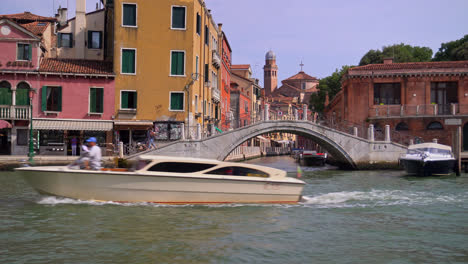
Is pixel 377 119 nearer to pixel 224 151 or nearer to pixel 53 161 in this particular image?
pixel 224 151

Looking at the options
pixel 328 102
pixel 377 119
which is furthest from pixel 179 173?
pixel 328 102

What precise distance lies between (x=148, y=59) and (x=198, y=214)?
1674 centimetres


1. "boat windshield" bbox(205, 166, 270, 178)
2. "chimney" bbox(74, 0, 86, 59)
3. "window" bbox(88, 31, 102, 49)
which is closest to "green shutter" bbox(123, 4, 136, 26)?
"window" bbox(88, 31, 102, 49)

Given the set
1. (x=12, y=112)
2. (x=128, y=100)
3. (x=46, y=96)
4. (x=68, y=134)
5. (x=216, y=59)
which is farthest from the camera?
(x=216, y=59)

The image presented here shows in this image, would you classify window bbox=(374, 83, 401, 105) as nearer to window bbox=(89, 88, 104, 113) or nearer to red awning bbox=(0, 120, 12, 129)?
window bbox=(89, 88, 104, 113)

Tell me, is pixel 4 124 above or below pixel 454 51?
below

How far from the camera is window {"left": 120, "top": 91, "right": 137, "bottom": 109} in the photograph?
2652cm

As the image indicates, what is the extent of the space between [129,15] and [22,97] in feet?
23.2

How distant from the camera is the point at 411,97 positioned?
33031 millimetres

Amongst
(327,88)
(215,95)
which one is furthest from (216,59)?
(327,88)

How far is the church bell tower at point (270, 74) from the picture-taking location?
417ft

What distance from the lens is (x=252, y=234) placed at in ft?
30.8

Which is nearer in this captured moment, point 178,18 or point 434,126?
point 178,18

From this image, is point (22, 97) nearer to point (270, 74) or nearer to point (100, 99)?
point (100, 99)
